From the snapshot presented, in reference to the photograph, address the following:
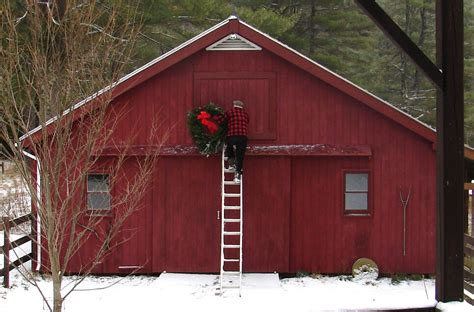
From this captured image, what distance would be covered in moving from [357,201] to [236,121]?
3256 millimetres

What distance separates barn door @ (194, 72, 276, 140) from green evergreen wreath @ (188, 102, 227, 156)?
0.67 m

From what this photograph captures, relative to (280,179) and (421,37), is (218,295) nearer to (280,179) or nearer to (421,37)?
(280,179)

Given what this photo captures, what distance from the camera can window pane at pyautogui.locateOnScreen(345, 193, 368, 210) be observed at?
12453 mm

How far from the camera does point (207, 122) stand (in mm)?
11422

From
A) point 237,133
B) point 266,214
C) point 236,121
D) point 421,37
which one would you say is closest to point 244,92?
point 236,121

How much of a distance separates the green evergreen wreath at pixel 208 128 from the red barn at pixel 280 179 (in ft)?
2.23

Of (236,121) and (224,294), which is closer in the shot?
(224,294)

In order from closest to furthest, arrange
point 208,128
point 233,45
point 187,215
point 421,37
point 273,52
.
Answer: point 208,128
point 273,52
point 233,45
point 187,215
point 421,37

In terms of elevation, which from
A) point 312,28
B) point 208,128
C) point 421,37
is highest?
point 312,28

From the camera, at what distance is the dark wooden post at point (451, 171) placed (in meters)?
6.51

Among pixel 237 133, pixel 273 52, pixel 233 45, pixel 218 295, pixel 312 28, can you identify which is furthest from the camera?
pixel 312 28

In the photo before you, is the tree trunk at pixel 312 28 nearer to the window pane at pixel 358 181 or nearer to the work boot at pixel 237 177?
the window pane at pixel 358 181

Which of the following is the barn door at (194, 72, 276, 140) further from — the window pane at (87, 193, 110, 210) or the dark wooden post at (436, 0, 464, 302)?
the dark wooden post at (436, 0, 464, 302)

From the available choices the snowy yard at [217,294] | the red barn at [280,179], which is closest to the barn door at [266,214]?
the red barn at [280,179]
